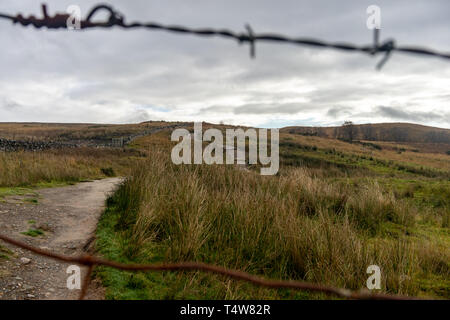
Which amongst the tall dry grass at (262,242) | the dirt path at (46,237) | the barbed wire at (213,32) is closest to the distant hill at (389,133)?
the dirt path at (46,237)

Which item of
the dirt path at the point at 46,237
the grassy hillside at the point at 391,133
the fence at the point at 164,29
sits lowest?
the dirt path at the point at 46,237

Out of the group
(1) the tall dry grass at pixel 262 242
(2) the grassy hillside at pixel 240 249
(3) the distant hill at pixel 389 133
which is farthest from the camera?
(3) the distant hill at pixel 389 133

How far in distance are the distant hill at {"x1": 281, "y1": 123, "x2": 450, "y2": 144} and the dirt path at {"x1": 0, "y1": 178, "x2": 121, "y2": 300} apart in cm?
9775

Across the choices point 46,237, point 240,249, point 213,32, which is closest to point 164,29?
point 213,32

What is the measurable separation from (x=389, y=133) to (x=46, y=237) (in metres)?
126

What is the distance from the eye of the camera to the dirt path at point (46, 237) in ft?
9.75

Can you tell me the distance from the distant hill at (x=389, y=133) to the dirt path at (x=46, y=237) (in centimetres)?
9775

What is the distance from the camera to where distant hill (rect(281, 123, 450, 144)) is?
10462 cm

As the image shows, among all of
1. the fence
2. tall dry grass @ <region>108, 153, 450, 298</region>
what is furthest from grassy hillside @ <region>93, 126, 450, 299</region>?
the fence

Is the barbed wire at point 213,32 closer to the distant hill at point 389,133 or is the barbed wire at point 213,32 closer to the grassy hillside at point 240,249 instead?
the grassy hillside at point 240,249

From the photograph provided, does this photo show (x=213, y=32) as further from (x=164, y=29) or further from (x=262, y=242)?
(x=262, y=242)
